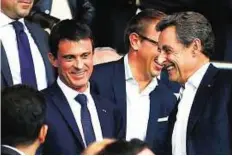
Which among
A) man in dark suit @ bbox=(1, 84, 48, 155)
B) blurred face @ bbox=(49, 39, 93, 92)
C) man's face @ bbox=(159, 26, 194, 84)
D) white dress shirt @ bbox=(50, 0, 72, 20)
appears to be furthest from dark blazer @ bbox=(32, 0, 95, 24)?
man in dark suit @ bbox=(1, 84, 48, 155)

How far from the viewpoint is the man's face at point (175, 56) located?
14.3ft

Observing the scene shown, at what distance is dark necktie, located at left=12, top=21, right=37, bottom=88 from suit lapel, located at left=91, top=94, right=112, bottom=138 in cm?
34

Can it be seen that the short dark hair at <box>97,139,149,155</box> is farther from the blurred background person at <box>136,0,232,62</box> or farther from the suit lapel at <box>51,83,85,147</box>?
the blurred background person at <box>136,0,232,62</box>

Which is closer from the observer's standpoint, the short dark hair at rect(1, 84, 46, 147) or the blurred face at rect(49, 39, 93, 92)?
the short dark hair at rect(1, 84, 46, 147)

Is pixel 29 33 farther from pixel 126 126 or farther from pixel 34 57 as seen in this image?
pixel 126 126

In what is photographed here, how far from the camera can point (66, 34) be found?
13.8ft

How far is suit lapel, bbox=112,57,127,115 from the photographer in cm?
439

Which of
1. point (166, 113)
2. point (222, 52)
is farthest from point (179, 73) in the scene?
point (222, 52)

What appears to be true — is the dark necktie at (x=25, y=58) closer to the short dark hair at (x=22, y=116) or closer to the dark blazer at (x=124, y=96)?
the dark blazer at (x=124, y=96)

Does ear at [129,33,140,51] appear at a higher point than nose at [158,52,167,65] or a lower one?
higher

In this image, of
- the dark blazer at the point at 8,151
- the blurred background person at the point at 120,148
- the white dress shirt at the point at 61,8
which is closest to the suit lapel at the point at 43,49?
the white dress shirt at the point at 61,8

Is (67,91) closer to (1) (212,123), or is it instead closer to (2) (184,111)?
(2) (184,111)

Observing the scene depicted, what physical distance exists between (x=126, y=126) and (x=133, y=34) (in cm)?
53

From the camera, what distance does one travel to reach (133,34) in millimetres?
4598
